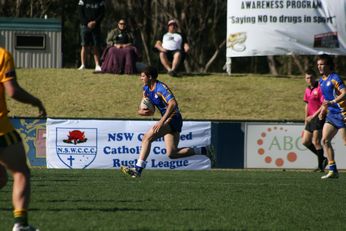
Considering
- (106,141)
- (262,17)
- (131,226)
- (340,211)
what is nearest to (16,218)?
(131,226)

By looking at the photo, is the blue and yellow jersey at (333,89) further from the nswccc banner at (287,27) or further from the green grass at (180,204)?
the nswccc banner at (287,27)

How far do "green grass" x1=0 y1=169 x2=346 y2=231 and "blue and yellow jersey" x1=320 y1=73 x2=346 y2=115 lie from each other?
4.35 ft

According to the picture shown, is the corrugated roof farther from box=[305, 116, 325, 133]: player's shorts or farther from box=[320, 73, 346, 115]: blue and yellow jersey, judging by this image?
box=[320, 73, 346, 115]: blue and yellow jersey

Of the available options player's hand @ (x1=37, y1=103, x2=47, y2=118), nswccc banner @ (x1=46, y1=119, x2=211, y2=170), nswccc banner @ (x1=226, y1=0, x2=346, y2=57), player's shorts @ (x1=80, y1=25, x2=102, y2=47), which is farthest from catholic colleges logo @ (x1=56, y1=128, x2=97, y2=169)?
player's hand @ (x1=37, y1=103, x2=47, y2=118)

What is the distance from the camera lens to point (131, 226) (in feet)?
29.9

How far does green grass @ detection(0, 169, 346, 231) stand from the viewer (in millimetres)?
9469

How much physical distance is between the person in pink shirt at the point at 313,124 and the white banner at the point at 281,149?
1.27 m

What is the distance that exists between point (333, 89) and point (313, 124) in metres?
4.17

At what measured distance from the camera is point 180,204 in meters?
11.3

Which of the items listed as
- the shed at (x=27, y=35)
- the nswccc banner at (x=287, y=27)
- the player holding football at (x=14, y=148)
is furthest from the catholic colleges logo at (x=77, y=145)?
the player holding football at (x=14, y=148)

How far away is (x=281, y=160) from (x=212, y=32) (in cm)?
2400

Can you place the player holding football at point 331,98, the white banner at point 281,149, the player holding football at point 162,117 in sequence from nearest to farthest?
the player holding football at point 162,117 → the player holding football at point 331,98 → the white banner at point 281,149

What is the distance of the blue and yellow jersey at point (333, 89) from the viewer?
1650 centimetres

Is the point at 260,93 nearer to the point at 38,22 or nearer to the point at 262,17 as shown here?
the point at 262,17
